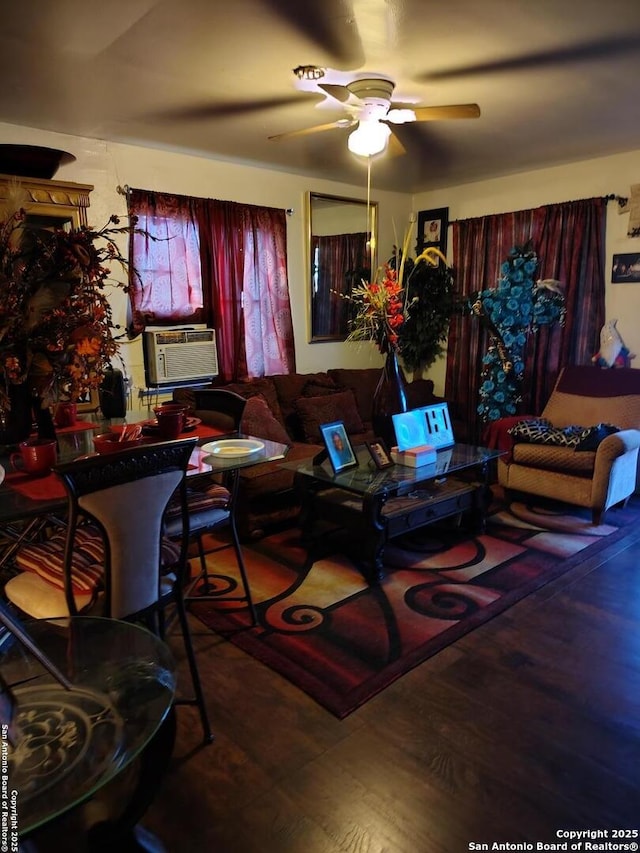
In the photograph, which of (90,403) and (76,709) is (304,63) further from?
(76,709)

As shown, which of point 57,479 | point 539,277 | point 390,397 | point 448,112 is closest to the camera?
point 57,479

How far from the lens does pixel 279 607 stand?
2701mm

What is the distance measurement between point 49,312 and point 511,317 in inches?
145

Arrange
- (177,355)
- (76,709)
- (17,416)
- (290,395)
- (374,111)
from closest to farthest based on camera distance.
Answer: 1. (76,709)
2. (17,416)
3. (374,111)
4. (177,355)
5. (290,395)

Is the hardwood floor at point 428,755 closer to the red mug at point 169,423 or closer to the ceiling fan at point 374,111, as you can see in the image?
the red mug at point 169,423

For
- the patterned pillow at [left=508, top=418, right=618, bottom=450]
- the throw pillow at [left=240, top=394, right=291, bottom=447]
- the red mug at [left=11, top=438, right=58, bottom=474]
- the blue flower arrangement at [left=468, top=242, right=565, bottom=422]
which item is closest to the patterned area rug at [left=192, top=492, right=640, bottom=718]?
the patterned pillow at [left=508, top=418, right=618, bottom=450]

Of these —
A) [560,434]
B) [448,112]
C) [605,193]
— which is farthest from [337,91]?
[605,193]

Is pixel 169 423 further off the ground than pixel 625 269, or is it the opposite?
pixel 625 269

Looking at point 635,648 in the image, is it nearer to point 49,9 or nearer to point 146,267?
point 49,9

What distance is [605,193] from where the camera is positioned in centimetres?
434

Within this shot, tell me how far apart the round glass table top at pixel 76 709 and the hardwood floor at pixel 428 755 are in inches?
25.3

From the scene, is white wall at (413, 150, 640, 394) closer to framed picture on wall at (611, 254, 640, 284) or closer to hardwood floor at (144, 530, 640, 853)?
framed picture on wall at (611, 254, 640, 284)

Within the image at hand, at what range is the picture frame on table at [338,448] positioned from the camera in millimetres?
3199

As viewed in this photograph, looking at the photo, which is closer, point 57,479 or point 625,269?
point 57,479
